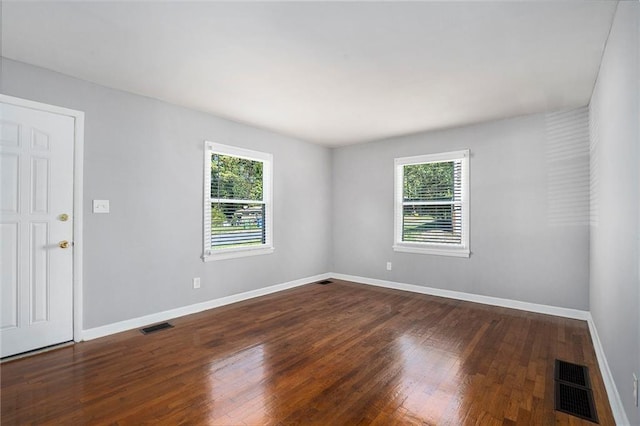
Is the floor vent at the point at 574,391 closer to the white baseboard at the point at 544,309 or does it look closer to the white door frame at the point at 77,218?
the white baseboard at the point at 544,309

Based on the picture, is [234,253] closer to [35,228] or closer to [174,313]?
[174,313]

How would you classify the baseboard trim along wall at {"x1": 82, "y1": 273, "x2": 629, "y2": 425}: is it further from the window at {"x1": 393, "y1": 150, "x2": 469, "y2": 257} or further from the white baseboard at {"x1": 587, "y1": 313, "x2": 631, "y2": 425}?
the window at {"x1": 393, "y1": 150, "x2": 469, "y2": 257}

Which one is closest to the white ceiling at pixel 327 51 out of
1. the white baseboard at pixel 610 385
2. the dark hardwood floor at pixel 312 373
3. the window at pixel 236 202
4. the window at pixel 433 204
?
the window at pixel 236 202

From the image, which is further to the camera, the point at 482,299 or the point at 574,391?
the point at 482,299

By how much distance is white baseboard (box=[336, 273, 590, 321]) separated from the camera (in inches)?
151

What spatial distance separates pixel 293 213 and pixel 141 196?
2448mm

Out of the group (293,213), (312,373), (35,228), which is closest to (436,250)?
(293,213)

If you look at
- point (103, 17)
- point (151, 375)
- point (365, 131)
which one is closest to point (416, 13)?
point (103, 17)

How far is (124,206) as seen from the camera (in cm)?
342

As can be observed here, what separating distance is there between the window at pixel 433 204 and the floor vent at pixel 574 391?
84.1 inches

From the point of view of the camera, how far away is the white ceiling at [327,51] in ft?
6.84

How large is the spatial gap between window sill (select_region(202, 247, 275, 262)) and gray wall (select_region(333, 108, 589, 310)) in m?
2.04

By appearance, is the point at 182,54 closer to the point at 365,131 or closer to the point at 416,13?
the point at 416,13

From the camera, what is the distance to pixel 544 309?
3.97 metres
